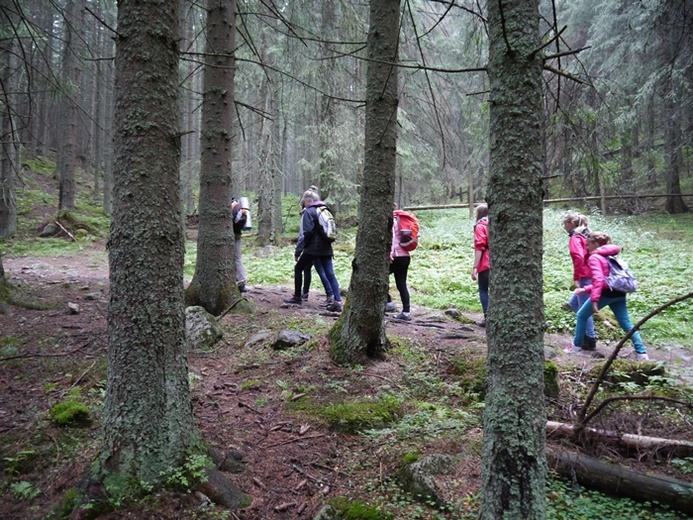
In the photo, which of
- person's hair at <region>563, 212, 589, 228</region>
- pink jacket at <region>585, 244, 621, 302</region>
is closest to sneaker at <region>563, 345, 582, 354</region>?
pink jacket at <region>585, 244, 621, 302</region>

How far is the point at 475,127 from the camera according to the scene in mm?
8148

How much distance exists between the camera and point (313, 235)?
24.3 ft

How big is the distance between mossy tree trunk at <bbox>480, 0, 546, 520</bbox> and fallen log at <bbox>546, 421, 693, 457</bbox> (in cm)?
136

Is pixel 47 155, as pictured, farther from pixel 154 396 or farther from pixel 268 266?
pixel 154 396

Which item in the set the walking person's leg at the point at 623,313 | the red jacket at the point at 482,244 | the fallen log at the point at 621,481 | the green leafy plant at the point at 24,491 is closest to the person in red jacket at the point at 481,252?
the red jacket at the point at 482,244

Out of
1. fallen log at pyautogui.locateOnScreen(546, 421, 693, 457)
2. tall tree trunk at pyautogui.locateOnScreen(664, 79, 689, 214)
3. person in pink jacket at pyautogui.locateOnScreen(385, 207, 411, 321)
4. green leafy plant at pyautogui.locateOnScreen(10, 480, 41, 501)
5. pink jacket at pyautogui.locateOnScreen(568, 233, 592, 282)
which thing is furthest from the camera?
tall tree trunk at pyautogui.locateOnScreen(664, 79, 689, 214)

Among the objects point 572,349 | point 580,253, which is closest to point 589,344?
point 572,349

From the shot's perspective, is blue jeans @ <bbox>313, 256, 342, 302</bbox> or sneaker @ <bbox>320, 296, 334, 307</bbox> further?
sneaker @ <bbox>320, 296, 334, 307</bbox>

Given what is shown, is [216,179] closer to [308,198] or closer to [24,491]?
[308,198]

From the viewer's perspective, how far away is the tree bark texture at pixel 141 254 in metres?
2.59

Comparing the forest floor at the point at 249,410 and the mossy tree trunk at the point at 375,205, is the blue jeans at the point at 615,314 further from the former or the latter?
the mossy tree trunk at the point at 375,205

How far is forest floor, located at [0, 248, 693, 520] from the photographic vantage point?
285 centimetres

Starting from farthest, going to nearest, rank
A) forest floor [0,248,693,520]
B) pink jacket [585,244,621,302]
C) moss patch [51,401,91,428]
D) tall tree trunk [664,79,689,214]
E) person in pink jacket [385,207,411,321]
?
tall tree trunk [664,79,689,214] → person in pink jacket [385,207,411,321] → pink jacket [585,244,621,302] → moss patch [51,401,91,428] → forest floor [0,248,693,520]

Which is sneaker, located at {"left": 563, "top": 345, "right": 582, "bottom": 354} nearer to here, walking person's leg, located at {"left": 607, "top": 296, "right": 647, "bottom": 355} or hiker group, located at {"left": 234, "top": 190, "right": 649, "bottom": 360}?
hiker group, located at {"left": 234, "top": 190, "right": 649, "bottom": 360}
